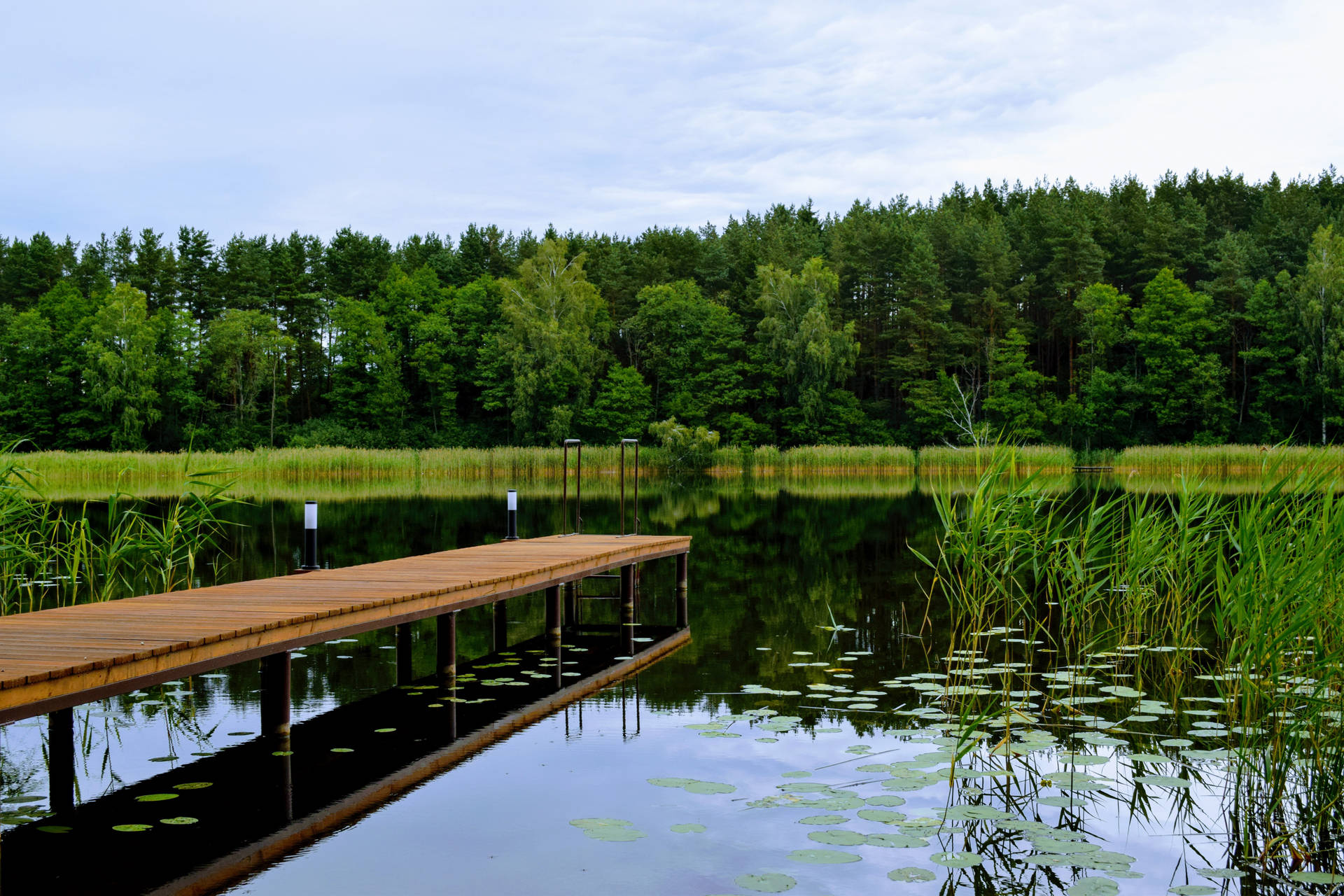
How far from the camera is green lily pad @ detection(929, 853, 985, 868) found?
4125 mm

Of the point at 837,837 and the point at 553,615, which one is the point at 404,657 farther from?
the point at 837,837

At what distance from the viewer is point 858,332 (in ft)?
173

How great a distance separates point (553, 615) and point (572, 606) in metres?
2.15

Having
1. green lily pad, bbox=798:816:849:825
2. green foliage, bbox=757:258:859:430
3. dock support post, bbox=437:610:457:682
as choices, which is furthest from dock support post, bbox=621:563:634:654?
green foliage, bbox=757:258:859:430

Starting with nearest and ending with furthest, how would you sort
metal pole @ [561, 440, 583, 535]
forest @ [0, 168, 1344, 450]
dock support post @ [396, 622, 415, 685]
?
dock support post @ [396, 622, 415, 685] → metal pole @ [561, 440, 583, 535] → forest @ [0, 168, 1344, 450]

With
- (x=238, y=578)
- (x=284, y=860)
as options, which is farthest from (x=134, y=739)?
(x=238, y=578)

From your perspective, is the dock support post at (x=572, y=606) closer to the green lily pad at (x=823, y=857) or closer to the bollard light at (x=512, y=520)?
the bollard light at (x=512, y=520)

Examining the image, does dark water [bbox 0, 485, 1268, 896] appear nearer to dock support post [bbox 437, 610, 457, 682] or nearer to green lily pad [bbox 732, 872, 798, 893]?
green lily pad [bbox 732, 872, 798, 893]

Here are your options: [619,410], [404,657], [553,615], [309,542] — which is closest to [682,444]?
[619,410]

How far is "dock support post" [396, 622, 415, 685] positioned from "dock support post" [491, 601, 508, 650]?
1226mm

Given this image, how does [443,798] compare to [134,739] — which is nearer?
[443,798]

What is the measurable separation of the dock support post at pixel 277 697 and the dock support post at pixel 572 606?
4523mm

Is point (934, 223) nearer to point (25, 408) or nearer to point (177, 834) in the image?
point (25, 408)

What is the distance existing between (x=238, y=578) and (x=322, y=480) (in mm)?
22147
